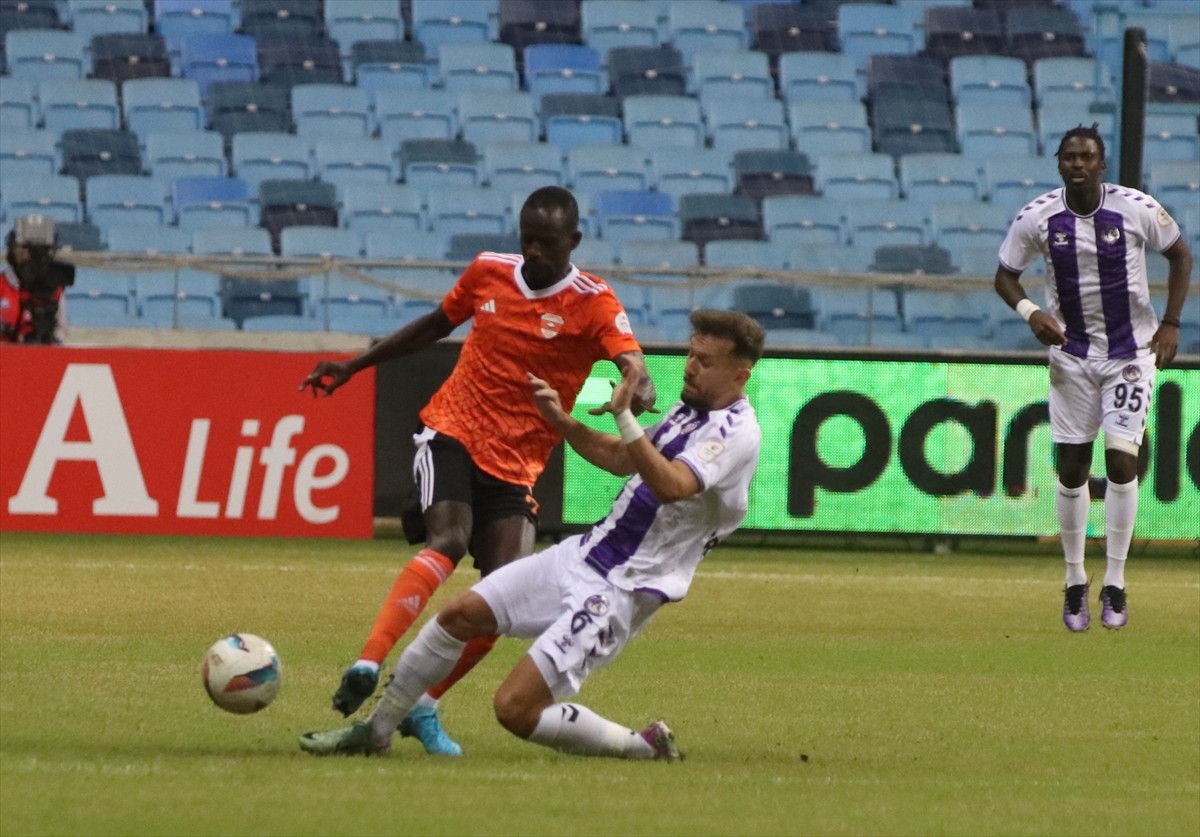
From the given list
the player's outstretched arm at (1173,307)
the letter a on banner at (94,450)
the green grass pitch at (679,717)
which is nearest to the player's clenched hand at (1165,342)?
the player's outstretched arm at (1173,307)

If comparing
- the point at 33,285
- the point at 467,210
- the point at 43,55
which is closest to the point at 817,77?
the point at 467,210

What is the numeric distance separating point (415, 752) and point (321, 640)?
3.18 m

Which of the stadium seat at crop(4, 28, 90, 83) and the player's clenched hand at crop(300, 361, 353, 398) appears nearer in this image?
the player's clenched hand at crop(300, 361, 353, 398)

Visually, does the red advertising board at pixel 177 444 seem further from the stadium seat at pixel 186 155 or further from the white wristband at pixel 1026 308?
the stadium seat at pixel 186 155

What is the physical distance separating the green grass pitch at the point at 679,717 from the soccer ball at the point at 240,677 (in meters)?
0.16

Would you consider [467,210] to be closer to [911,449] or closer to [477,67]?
[477,67]

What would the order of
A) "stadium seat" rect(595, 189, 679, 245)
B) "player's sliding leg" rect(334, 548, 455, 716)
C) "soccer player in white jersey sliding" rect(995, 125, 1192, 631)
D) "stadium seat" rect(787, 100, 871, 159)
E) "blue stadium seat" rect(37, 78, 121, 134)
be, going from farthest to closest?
"stadium seat" rect(787, 100, 871, 159) < "blue stadium seat" rect(37, 78, 121, 134) < "stadium seat" rect(595, 189, 679, 245) < "soccer player in white jersey sliding" rect(995, 125, 1192, 631) < "player's sliding leg" rect(334, 548, 455, 716)

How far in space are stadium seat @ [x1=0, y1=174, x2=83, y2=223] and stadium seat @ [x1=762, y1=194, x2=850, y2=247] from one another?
686cm

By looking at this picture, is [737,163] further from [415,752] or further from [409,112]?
[415,752]

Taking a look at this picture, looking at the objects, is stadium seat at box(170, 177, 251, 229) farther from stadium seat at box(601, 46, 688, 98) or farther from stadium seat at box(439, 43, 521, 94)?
stadium seat at box(601, 46, 688, 98)

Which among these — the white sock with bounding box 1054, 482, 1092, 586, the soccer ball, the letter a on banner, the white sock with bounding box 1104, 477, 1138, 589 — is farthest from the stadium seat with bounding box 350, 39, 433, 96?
the soccer ball

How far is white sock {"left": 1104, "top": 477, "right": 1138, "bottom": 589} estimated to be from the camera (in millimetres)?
10625

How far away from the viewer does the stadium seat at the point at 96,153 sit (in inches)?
834

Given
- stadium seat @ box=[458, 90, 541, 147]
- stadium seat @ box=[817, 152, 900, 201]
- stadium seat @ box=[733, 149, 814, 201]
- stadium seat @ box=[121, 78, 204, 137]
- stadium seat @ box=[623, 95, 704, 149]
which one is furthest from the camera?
stadium seat @ box=[623, 95, 704, 149]
